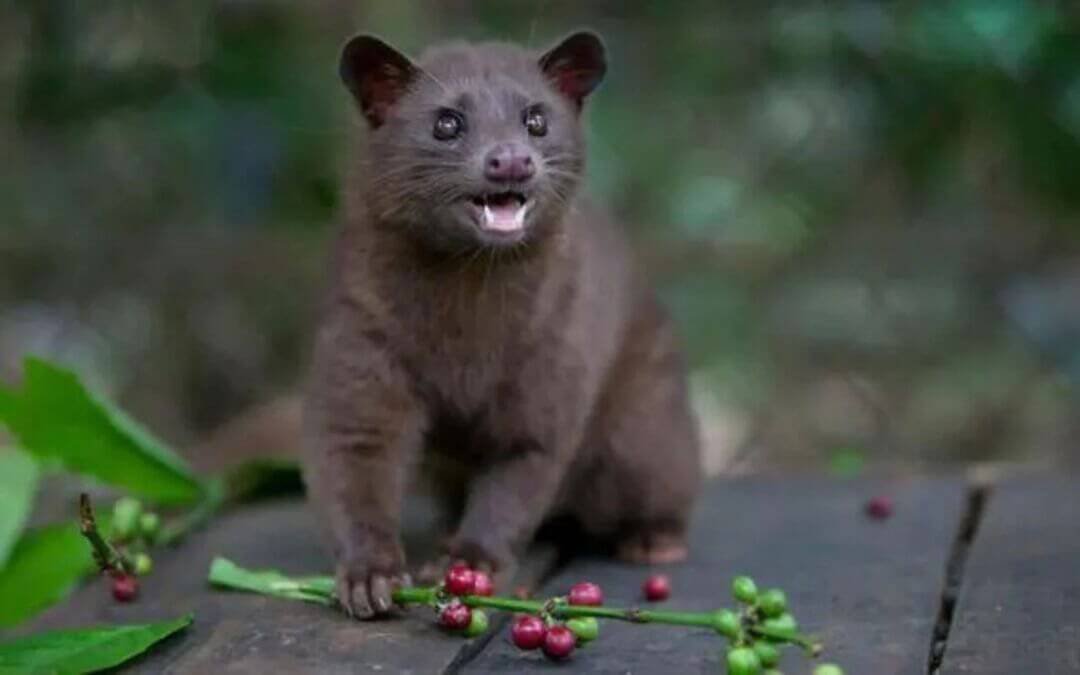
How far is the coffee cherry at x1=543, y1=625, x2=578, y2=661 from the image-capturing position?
288 cm

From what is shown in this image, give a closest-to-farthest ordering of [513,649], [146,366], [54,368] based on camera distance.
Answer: [513,649] → [54,368] → [146,366]

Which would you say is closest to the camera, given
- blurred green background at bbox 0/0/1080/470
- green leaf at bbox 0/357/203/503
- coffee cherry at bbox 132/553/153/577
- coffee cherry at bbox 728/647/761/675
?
coffee cherry at bbox 728/647/761/675

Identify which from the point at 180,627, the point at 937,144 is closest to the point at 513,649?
the point at 180,627

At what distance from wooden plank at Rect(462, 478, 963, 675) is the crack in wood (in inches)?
0.6

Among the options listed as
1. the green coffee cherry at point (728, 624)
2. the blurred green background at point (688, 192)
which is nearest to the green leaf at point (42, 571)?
the green coffee cherry at point (728, 624)

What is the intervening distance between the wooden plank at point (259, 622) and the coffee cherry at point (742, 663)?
1.35ft

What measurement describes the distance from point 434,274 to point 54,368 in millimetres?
748

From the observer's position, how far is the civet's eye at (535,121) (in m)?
3.47

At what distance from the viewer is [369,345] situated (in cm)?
351

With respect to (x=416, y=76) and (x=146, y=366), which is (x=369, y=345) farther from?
(x=146, y=366)

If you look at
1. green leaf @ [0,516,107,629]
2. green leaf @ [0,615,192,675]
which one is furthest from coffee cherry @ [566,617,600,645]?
green leaf @ [0,516,107,629]

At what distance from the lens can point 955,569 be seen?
142 inches

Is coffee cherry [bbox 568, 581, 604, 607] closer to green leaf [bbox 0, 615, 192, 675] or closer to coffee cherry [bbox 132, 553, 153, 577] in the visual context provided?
green leaf [bbox 0, 615, 192, 675]

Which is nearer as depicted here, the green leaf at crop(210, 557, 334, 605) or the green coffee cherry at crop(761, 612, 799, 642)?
the green coffee cherry at crop(761, 612, 799, 642)
